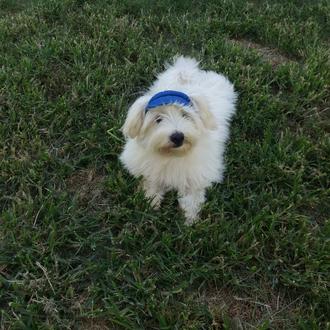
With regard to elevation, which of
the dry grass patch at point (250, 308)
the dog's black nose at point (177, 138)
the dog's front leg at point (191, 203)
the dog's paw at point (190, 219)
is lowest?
the dry grass patch at point (250, 308)

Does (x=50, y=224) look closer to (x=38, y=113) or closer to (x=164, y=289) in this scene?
(x=164, y=289)

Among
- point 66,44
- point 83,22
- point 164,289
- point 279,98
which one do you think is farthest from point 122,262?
point 83,22

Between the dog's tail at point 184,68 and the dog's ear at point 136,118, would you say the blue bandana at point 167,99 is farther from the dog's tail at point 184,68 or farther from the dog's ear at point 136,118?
the dog's tail at point 184,68

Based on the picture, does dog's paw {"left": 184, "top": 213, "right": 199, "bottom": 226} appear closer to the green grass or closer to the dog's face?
the green grass

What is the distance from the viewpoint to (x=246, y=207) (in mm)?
3965

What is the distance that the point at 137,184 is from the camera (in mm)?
4008

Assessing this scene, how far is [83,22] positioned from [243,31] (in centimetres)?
184

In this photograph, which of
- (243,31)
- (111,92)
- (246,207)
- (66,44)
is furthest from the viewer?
(243,31)

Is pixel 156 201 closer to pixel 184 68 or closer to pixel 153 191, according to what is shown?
pixel 153 191

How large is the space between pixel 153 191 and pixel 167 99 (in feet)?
2.72

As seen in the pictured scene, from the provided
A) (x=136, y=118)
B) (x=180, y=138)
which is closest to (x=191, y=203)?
(x=180, y=138)

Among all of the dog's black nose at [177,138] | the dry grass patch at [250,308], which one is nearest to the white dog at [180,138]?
the dog's black nose at [177,138]

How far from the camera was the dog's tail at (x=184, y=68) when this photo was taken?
14.8ft

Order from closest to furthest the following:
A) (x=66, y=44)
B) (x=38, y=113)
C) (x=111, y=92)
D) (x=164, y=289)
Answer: (x=164, y=289) < (x=38, y=113) < (x=111, y=92) < (x=66, y=44)
